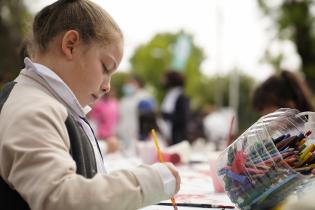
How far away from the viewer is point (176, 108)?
4.94 meters

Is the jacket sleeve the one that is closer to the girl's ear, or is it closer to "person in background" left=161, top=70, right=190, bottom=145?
the girl's ear

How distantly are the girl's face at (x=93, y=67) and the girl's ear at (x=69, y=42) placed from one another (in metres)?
0.02

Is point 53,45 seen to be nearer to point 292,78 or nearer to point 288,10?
point 292,78

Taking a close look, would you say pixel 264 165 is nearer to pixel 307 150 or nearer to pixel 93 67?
pixel 307 150

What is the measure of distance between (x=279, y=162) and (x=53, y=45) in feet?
1.93

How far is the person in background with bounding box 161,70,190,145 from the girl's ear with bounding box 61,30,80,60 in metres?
3.87

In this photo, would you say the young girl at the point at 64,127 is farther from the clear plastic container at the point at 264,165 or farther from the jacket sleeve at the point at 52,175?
the clear plastic container at the point at 264,165

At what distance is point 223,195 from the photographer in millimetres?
1526

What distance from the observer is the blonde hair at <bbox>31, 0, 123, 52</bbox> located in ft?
3.53

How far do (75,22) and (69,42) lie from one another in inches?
2.2

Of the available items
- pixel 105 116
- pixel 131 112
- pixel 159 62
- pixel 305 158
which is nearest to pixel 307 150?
pixel 305 158

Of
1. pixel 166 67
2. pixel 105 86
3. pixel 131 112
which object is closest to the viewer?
pixel 105 86

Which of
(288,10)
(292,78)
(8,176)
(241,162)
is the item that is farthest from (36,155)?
(288,10)

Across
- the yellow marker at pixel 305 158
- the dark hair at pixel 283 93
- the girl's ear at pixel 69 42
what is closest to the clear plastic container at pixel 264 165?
the yellow marker at pixel 305 158
